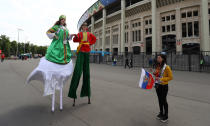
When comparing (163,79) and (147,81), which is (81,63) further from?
(163,79)

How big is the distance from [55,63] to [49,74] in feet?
0.87

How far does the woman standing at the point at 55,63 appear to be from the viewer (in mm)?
2471

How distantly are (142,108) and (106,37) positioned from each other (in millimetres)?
43361

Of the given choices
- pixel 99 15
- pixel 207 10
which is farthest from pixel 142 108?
pixel 99 15

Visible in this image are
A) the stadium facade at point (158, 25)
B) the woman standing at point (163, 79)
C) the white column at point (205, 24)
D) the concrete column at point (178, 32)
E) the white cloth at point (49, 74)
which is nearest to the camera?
the woman standing at point (163, 79)

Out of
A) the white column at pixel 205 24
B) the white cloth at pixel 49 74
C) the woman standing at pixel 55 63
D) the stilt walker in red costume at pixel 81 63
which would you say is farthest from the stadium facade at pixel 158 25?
the white cloth at pixel 49 74

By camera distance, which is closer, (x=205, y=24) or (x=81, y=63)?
(x=81, y=63)

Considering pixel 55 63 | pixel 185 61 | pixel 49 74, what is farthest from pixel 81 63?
pixel 185 61

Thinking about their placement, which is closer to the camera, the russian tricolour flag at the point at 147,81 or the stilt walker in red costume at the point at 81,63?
the russian tricolour flag at the point at 147,81

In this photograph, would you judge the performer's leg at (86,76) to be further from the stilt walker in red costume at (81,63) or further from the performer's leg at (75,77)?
the performer's leg at (75,77)

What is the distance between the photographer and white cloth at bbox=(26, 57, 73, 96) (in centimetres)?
244

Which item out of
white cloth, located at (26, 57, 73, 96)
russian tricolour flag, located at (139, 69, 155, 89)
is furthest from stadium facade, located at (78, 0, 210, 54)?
russian tricolour flag, located at (139, 69, 155, 89)

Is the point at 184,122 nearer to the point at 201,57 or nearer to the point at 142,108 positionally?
the point at 142,108

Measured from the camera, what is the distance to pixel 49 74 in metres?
2.49
